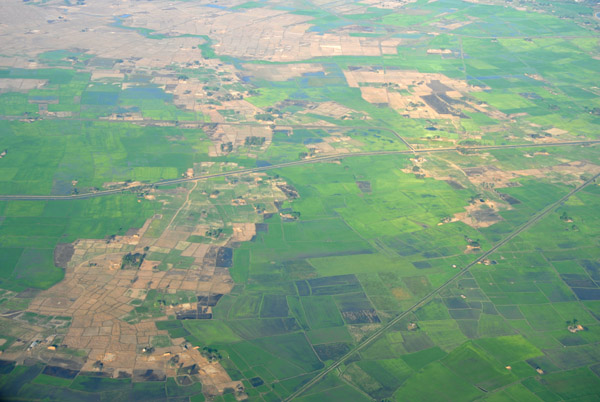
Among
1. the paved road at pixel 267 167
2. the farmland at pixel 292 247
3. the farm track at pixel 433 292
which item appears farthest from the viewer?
the paved road at pixel 267 167

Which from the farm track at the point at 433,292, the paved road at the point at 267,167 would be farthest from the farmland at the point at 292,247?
the paved road at the point at 267,167

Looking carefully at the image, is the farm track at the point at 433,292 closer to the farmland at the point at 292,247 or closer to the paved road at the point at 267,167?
the farmland at the point at 292,247

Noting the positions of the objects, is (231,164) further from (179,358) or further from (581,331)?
(581,331)

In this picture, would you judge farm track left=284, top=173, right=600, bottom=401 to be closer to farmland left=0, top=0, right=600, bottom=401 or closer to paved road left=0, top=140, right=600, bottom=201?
farmland left=0, top=0, right=600, bottom=401

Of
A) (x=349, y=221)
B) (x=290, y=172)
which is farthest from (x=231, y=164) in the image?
(x=349, y=221)

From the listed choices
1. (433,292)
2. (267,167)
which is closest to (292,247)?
(433,292)

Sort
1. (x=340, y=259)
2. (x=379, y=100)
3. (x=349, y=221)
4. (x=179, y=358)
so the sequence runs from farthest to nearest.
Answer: (x=379, y=100)
(x=349, y=221)
(x=340, y=259)
(x=179, y=358)
